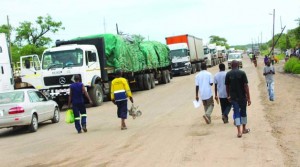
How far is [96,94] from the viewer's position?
70.5ft

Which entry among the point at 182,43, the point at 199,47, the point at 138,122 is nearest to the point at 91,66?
the point at 138,122

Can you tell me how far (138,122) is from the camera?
46.9ft

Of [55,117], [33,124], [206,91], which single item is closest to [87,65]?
[55,117]

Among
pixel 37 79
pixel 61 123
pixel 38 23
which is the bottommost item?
pixel 61 123

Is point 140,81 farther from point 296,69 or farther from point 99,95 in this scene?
point 296,69

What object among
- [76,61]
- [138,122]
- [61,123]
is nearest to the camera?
[138,122]

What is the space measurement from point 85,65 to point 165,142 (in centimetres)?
1132

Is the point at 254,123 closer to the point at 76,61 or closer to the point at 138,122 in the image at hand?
the point at 138,122

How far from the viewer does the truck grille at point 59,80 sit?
2053 centimetres

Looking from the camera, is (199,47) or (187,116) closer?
(187,116)

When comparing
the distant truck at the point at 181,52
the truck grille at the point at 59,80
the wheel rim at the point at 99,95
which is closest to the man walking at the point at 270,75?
the wheel rim at the point at 99,95

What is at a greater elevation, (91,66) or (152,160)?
(91,66)

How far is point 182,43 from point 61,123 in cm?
3015

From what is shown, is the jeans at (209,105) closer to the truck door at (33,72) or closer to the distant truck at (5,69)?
the truck door at (33,72)
